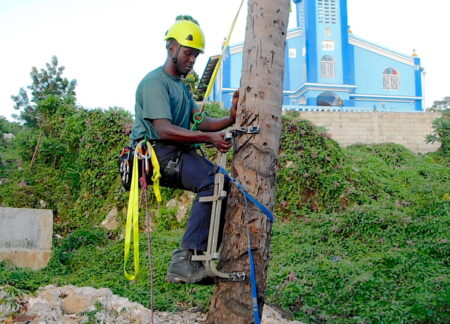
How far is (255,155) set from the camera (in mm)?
3320

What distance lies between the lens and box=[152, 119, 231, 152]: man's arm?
11.1 feet

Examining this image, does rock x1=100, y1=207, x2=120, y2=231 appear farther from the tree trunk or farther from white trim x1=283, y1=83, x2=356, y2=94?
white trim x1=283, y1=83, x2=356, y2=94

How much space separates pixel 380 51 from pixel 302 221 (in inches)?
800

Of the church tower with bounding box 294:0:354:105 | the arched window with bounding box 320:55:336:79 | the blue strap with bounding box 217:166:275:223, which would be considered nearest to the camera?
the blue strap with bounding box 217:166:275:223

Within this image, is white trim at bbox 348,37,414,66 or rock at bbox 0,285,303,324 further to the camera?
white trim at bbox 348,37,414,66

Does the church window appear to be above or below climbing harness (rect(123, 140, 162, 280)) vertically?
above

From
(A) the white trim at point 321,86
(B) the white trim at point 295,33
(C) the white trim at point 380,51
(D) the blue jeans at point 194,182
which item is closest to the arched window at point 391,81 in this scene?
(C) the white trim at point 380,51

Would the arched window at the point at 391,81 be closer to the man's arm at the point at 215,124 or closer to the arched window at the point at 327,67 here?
the arched window at the point at 327,67

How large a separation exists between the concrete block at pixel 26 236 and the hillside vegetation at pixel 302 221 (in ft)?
0.77

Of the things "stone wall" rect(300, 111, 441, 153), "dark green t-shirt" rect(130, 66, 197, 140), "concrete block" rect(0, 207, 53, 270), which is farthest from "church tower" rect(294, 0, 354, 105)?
"dark green t-shirt" rect(130, 66, 197, 140)

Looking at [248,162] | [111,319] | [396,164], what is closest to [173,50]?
[248,162]

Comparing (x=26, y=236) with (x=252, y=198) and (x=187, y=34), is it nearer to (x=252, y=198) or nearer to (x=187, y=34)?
(x=187, y=34)

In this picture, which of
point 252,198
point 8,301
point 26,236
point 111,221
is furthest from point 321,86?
point 252,198

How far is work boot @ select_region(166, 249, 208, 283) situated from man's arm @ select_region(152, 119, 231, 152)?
75 cm
